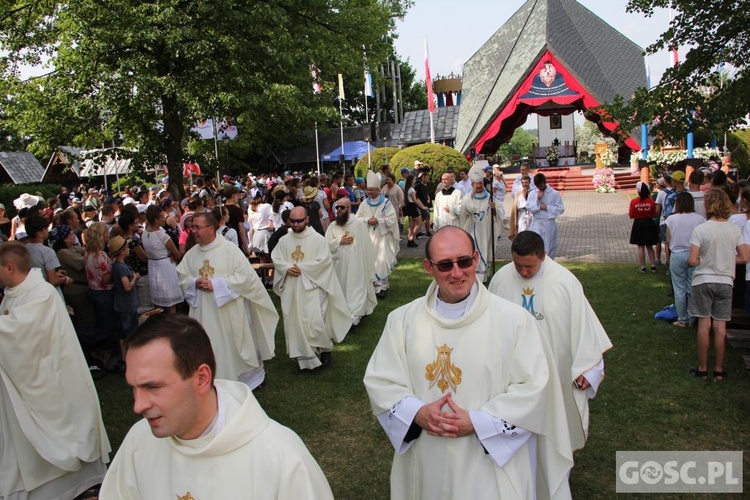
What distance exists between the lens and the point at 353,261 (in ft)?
33.1

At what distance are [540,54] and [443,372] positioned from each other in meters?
31.6

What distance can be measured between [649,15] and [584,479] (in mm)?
8099

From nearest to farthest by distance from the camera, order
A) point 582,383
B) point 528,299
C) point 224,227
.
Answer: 1. point 582,383
2. point 528,299
3. point 224,227

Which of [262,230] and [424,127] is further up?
[424,127]

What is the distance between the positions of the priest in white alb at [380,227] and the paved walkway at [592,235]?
3.77m

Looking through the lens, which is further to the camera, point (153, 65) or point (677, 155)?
point (677, 155)

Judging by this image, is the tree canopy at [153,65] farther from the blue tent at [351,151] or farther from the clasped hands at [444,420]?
the blue tent at [351,151]

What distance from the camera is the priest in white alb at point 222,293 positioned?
6863 millimetres

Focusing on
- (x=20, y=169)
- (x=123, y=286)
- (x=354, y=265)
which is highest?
(x=20, y=169)

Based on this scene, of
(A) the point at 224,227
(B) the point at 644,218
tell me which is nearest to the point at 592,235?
(B) the point at 644,218

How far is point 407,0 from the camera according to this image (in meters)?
38.7

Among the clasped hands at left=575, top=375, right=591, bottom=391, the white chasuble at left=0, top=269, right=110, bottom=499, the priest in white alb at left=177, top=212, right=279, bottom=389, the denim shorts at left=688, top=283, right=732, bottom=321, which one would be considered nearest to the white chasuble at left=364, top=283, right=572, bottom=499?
the clasped hands at left=575, top=375, right=591, bottom=391

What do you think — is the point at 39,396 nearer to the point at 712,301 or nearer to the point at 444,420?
the point at 444,420

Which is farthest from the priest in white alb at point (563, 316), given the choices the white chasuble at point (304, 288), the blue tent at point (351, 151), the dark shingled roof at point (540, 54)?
the blue tent at point (351, 151)
